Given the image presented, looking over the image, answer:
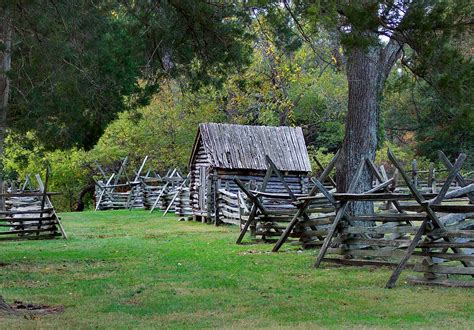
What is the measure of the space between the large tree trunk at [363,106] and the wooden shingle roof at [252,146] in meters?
13.2

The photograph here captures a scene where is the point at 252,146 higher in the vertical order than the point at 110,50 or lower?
lower

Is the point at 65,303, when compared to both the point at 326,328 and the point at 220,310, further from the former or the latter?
the point at 326,328

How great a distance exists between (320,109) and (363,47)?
116 feet

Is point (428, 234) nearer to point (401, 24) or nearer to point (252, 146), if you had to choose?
point (401, 24)

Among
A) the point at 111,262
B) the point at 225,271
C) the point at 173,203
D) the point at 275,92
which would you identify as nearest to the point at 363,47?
the point at 225,271

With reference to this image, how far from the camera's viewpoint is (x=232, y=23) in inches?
530

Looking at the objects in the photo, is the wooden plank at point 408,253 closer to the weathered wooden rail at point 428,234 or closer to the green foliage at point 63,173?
the weathered wooden rail at point 428,234

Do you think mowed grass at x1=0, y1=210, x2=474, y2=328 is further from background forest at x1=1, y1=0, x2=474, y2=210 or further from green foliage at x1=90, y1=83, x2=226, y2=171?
green foliage at x1=90, y1=83, x2=226, y2=171

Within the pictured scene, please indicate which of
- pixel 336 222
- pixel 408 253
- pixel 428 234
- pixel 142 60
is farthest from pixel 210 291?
pixel 142 60

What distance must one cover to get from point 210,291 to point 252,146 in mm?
19602

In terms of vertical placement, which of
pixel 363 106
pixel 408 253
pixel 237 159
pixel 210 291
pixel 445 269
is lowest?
pixel 210 291

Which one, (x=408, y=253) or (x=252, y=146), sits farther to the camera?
(x=252, y=146)

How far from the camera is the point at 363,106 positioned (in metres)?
16.8

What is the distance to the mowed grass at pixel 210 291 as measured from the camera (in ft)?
31.3
